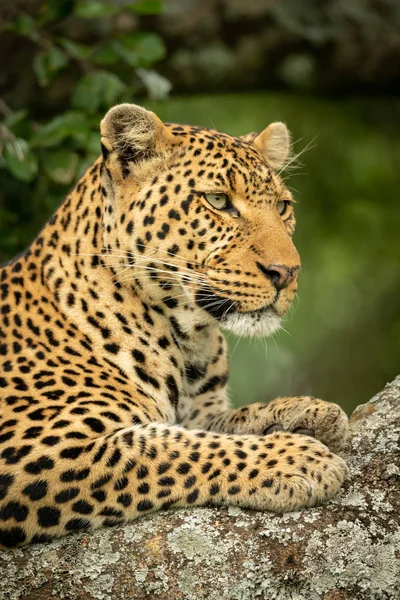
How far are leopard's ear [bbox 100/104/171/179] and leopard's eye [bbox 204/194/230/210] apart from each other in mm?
461

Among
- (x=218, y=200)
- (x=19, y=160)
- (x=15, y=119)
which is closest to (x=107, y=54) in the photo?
(x=15, y=119)

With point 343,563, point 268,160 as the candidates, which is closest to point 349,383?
point 268,160

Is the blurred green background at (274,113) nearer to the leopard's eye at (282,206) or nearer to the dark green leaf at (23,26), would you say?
the dark green leaf at (23,26)

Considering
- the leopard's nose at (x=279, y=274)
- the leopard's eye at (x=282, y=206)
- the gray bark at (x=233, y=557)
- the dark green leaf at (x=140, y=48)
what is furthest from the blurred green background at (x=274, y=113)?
the gray bark at (x=233, y=557)

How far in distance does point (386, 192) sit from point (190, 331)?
9.59 m

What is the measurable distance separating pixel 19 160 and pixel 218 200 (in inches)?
106

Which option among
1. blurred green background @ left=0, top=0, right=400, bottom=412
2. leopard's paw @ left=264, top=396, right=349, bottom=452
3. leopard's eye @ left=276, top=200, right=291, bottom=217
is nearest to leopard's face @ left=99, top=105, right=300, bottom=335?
leopard's eye @ left=276, top=200, right=291, bottom=217

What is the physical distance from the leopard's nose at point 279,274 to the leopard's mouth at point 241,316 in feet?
0.55

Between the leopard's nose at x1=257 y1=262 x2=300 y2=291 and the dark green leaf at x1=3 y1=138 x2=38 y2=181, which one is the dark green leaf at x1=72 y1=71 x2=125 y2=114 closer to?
the dark green leaf at x1=3 y1=138 x2=38 y2=181

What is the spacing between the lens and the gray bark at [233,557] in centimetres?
565

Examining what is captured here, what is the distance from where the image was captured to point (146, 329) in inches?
286

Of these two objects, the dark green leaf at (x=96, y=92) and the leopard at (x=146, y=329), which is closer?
the leopard at (x=146, y=329)

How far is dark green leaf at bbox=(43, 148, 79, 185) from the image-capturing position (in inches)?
382

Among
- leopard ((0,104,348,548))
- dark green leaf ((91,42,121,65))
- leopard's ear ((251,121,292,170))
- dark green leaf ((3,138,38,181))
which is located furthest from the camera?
dark green leaf ((91,42,121,65))
